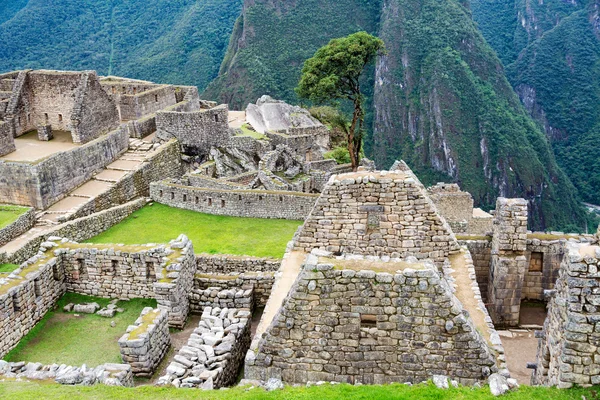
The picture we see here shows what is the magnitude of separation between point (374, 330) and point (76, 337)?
569 cm

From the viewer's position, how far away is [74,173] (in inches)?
732

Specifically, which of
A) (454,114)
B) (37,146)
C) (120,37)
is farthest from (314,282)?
(454,114)

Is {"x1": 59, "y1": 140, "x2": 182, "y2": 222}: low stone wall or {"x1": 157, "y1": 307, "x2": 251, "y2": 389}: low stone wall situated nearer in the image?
{"x1": 157, "y1": 307, "x2": 251, "y2": 389}: low stone wall

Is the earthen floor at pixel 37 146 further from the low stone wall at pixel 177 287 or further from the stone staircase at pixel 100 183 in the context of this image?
the low stone wall at pixel 177 287

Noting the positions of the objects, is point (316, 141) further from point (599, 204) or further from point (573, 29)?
point (573, 29)

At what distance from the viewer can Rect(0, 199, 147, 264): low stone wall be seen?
1395 cm

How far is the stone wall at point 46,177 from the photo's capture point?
1695 cm

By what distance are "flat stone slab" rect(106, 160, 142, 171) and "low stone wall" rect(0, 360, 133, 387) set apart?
13.2 m

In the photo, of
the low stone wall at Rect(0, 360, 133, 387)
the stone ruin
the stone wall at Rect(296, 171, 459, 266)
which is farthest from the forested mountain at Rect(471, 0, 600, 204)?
the low stone wall at Rect(0, 360, 133, 387)

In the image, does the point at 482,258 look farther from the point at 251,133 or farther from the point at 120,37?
the point at 120,37

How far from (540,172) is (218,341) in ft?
405

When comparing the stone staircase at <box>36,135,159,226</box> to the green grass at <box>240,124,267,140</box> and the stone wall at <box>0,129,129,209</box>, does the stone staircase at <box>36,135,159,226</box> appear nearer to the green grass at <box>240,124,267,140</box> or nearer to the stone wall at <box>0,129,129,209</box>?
the stone wall at <box>0,129,129,209</box>

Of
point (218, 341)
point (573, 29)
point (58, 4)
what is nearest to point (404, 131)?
point (573, 29)

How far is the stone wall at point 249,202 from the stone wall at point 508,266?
29.0 feet
